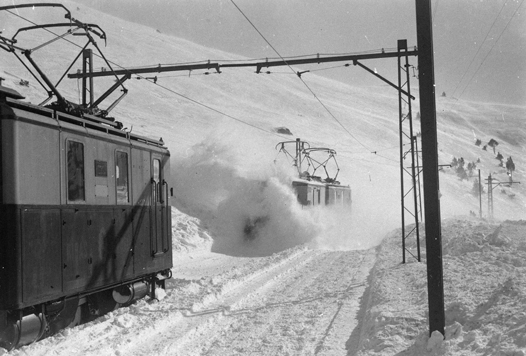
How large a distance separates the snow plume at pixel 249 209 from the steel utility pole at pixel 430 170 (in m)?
17.5

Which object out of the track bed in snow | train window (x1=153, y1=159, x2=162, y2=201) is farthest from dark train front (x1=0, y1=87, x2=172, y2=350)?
the track bed in snow

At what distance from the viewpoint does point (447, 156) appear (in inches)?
3920

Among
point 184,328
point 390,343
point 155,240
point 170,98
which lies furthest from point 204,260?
point 170,98

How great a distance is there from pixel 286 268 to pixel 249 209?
1018 cm

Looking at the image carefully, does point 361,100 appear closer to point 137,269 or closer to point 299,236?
point 299,236

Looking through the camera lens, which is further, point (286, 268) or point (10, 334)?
point (286, 268)

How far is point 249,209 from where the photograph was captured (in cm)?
2688

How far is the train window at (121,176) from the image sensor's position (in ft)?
31.5

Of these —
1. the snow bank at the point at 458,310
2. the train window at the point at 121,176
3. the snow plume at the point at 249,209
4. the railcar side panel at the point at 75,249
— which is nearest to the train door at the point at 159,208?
the train window at the point at 121,176

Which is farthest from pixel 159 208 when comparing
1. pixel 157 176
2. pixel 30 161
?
pixel 30 161

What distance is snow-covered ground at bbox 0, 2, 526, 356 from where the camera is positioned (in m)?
7.45

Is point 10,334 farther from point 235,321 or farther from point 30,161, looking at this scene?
point 235,321

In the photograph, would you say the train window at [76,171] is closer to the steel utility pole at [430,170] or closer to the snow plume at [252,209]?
the steel utility pole at [430,170]

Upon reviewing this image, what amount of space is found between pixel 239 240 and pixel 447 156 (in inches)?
3252
